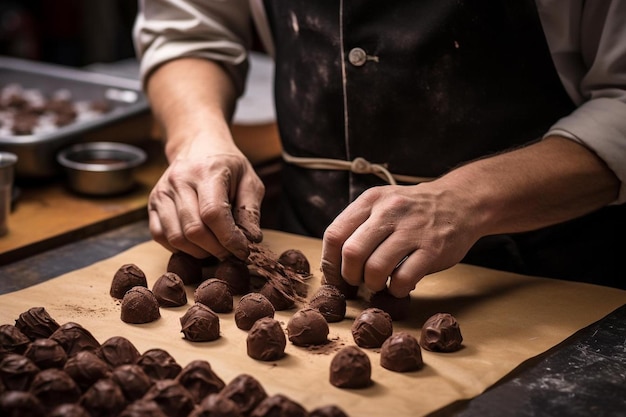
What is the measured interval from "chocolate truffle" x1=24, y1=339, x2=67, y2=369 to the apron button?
1152 mm

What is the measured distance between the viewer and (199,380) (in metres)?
1.83

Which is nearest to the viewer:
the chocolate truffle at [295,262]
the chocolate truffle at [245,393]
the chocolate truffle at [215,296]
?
the chocolate truffle at [245,393]

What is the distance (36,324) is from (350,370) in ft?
2.31

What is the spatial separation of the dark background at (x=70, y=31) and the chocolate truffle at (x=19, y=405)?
462cm

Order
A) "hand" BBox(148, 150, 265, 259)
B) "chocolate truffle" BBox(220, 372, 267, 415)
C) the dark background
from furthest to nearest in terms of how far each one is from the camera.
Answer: the dark background, "hand" BBox(148, 150, 265, 259), "chocolate truffle" BBox(220, 372, 267, 415)

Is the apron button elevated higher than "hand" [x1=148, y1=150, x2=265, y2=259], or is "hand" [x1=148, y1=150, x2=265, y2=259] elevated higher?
the apron button

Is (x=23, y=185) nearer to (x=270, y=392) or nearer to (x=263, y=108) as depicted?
(x=263, y=108)

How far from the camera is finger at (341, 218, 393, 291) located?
2.15 metres

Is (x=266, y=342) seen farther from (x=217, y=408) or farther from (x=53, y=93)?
(x=53, y=93)

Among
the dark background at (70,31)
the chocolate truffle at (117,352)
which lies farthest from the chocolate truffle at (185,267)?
the dark background at (70,31)

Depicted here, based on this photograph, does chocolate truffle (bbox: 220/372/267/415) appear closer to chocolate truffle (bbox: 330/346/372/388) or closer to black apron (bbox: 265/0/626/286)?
chocolate truffle (bbox: 330/346/372/388)

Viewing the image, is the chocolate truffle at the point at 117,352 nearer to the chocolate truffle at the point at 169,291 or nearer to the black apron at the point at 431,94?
the chocolate truffle at the point at 169,291

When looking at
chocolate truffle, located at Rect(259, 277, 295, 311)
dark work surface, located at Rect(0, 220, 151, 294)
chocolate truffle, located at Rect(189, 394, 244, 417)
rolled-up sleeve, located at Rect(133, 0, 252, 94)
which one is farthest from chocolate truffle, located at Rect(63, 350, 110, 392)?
rolled-up sleeve, located at Rect(133, 0, 252, 94)

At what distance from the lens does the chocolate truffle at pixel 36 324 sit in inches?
82.3
